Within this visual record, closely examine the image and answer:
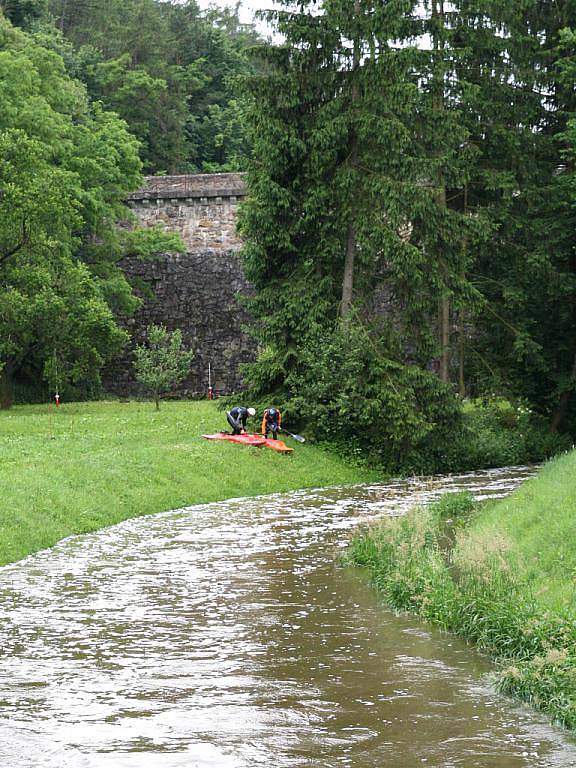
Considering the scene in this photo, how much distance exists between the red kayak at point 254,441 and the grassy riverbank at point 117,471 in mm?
246

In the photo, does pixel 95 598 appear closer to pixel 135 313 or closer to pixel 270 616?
pixel 270 616

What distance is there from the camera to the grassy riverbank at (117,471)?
1958 cm

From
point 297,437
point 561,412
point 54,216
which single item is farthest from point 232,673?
point 561,412

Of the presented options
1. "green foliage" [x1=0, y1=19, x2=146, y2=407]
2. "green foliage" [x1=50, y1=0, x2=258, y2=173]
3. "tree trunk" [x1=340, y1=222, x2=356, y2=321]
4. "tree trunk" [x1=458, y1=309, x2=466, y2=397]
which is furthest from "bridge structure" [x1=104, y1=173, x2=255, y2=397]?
"tree trunk" [x1=340, y1=222, x2=356, y2=321]

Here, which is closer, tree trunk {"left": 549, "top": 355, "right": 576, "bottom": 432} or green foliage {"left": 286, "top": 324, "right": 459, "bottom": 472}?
green foliage {"left": 286, "top": 324, "right": 459, "bottom": 472}

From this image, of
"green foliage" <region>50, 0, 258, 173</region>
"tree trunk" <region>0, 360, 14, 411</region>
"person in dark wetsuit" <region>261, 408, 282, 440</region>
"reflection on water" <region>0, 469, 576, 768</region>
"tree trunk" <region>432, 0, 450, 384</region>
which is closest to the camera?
"reflection on water" <region>0, 469, 576, 768</region>

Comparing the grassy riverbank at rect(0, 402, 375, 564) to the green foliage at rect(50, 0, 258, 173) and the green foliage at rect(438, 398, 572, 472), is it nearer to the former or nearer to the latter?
the green foliage at rect(438, 398, 572, 472)

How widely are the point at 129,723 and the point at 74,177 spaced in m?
34.5

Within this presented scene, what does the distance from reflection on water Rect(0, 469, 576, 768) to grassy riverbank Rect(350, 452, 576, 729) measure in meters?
0.26

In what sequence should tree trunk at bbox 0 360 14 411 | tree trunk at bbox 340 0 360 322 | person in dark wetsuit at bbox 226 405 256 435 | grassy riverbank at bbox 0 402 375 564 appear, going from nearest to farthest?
grassy riverbank at bbox 0 402 375 564 → person in dark wetsuit at bbox 226 405 256 435 → tree trunk at bbox 340 0 360 322 → tree trunk at bbox 0 360 14 411

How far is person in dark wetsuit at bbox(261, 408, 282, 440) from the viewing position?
97.2ft

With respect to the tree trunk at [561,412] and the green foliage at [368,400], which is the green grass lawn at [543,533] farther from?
the tree trunk at [561,412]

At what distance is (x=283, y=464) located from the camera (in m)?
28.0

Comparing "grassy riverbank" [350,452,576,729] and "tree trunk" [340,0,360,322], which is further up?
"tree trunk" [340,0,360,322]
